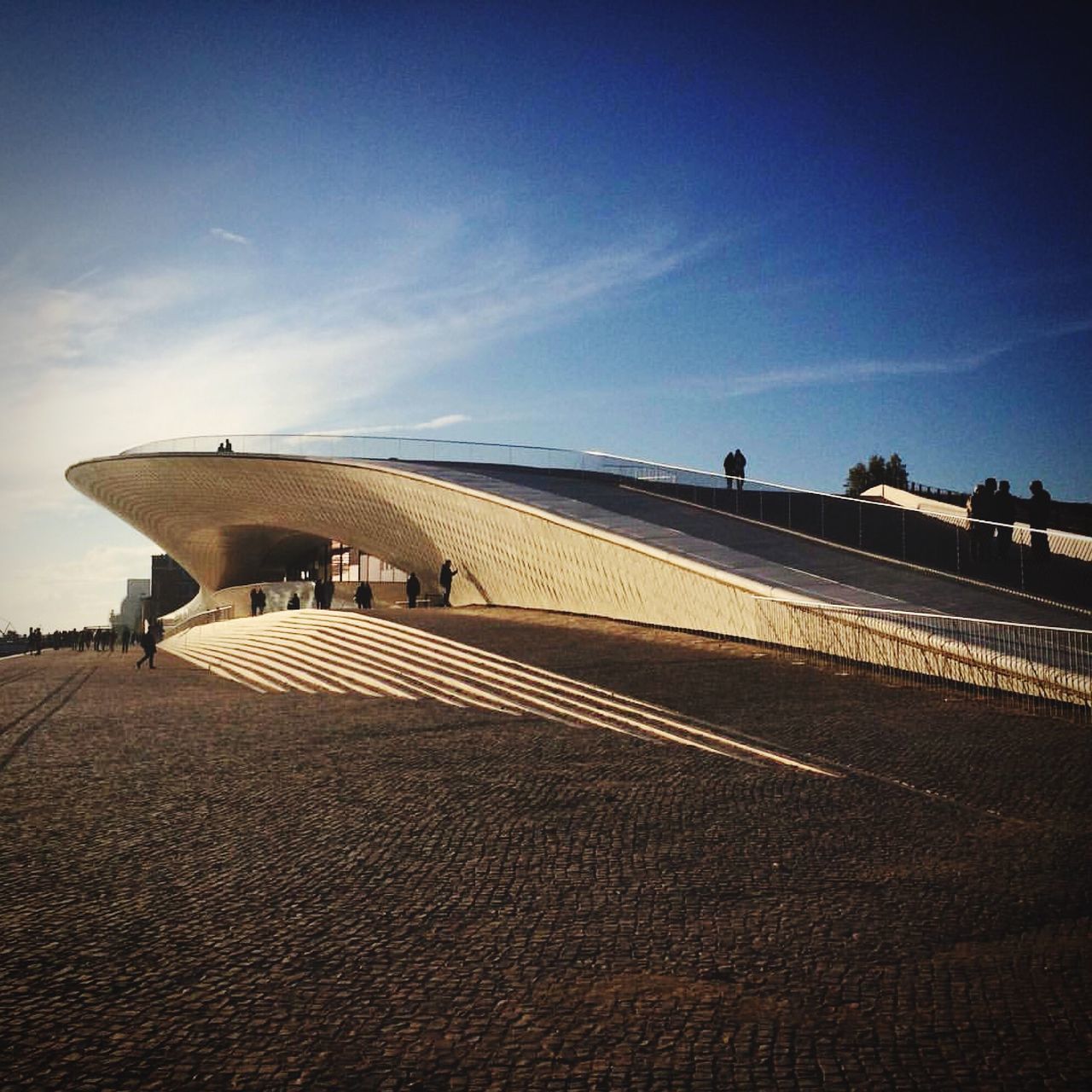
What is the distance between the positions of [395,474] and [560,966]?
2193 cm

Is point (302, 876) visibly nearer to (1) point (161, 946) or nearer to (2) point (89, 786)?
(1) point (161, 946)

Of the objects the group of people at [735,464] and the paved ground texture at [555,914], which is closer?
the paved ground texture at [555,914]

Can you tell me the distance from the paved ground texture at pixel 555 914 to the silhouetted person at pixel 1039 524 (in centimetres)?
625

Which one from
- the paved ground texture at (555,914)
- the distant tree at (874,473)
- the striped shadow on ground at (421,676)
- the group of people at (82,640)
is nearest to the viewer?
the paved ground texture at (555,914)

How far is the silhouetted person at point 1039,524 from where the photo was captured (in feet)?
42.7

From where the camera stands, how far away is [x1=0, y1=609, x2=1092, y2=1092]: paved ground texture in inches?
107

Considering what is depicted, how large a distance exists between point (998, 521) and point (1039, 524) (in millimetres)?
866

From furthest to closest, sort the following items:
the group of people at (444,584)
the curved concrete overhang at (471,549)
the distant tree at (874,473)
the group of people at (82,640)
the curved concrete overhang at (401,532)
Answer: the distant tree at (874,473)
the group of people at (82,640)
the group of people at (444,584)
the curved concrete overhang at (401,532)
the curved concrete overhang at (471,549)

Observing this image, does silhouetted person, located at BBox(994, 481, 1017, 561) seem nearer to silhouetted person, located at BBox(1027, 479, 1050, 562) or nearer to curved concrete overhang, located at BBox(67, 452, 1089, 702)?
silhouetted person, located at BBox(1027, 479, 1050, 562)

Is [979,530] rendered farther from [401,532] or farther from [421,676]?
[401,532]

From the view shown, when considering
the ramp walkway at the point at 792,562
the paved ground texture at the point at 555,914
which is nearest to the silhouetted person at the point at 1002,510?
the ramp walkway at the point at 792,562

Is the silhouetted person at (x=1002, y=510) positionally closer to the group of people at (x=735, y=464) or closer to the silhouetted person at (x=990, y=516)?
the silhouetted person at (x=990, y=516)

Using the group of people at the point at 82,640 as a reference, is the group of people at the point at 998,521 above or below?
above

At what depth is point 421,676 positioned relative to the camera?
38.8ft
